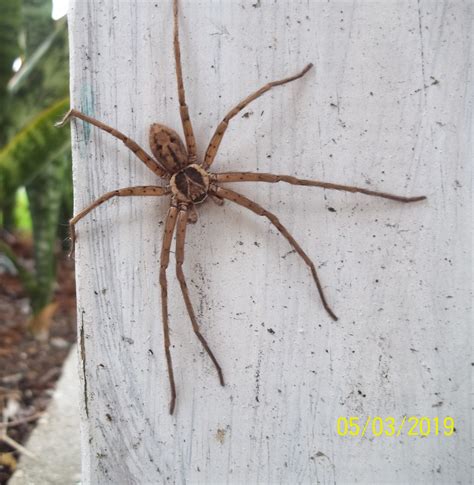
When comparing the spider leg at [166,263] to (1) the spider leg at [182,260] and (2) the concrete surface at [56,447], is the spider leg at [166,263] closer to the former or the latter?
(1) the spider leg at [182,260]

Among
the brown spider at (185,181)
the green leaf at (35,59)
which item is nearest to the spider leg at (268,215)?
the brown spider at (185,181)

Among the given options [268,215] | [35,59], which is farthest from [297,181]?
[35,59]

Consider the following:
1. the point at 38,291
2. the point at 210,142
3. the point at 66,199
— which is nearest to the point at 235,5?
the point at 210,142

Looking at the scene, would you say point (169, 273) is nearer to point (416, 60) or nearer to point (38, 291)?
point (416, 60)

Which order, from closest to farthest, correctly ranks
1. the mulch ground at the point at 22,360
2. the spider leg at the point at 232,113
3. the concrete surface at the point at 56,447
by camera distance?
the spider leg at the point at 232,113 < the concrete surface at the point at 56,447 < the mulch ground at the point at 22,360

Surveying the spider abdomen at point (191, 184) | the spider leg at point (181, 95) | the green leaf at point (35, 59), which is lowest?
the spider abdomen at point (191, 184)
